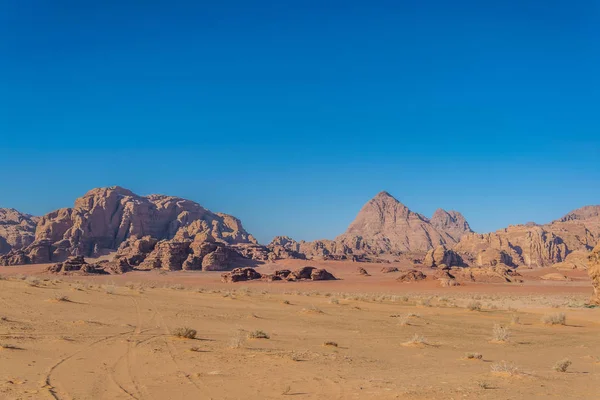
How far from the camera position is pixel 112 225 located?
96438 millimetres

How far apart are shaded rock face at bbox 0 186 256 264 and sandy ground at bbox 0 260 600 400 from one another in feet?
197

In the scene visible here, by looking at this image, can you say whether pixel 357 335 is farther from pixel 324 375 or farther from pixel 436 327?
pixel 324 375

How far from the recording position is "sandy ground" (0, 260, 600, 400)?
725cm

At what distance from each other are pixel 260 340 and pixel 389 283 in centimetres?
Answer: 4143

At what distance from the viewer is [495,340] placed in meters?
14.0

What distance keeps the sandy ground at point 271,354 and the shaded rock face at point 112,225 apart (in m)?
60.1

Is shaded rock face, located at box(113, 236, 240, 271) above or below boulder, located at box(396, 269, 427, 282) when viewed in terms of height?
above

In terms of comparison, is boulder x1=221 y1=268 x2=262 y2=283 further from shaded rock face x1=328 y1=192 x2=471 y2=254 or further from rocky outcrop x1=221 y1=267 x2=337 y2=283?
shaded rock face x1=328 y1=192 x2=471 y2=254

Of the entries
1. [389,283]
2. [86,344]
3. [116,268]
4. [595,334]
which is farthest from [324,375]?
[116,268]

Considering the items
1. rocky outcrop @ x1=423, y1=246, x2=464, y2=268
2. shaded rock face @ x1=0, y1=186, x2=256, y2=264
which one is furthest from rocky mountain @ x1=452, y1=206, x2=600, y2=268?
shaded rock face @ x1=0, y1=186, x2=256, y2=264

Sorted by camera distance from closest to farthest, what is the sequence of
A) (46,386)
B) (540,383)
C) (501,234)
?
(46,386) < (540,383) < (501,234)

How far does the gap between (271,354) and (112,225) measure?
94.5 meters

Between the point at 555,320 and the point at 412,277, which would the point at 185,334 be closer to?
the point at 555,320

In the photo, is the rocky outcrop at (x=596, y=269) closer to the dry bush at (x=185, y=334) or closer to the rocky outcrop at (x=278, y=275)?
the dry bush at (x=185, y=334)
